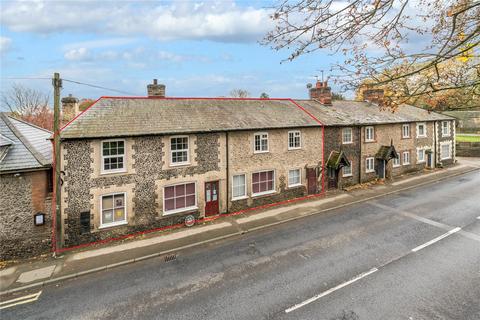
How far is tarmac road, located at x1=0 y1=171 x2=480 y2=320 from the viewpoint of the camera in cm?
849

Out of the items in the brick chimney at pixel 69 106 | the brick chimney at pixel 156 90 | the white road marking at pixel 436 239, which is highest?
the brick chimney at pixel 156 90

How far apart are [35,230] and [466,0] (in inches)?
685

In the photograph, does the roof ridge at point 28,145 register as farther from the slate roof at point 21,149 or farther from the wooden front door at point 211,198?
the wooden front door at point 211,198

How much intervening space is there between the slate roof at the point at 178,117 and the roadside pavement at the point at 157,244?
232 inches

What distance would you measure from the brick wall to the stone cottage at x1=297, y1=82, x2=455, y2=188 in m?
19.3

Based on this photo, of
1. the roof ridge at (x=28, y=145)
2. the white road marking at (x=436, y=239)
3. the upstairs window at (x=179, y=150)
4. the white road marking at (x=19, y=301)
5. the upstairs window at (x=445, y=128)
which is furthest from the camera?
the upstairs window at (x=445, y=128)

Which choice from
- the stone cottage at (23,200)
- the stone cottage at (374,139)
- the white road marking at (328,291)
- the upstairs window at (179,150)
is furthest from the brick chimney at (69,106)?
the stone cottage at (374,139)

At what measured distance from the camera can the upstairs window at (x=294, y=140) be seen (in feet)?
65.3

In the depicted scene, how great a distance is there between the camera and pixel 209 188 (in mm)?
17031

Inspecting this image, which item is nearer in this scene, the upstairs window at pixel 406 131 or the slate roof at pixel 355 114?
the slate roof at pixel 355 114

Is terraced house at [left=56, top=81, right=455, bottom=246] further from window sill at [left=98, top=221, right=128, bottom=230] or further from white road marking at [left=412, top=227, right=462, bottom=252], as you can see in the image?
white road marking at [left=412, top=227, right=462, bottom=252]

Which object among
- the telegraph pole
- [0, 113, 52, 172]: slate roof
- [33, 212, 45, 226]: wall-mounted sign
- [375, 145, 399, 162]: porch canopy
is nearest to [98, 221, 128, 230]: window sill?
the telegraph pole

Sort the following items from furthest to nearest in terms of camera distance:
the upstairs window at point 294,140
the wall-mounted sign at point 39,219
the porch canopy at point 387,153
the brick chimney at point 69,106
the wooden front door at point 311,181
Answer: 1. the porch canopy at point 387,153
2. the wooden front door at point 311,181
3. the upstairs window at point 294,140
4. the brick chimney at point 69,106
5. the wall-mounted sign at point 39,219

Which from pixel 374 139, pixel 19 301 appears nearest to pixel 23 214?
pixel 19 301
